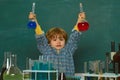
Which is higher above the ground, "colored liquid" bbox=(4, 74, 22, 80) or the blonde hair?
the blonde hair

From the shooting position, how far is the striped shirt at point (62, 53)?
178 cm

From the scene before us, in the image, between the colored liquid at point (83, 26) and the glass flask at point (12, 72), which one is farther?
the colored liquid at point (83, 26)

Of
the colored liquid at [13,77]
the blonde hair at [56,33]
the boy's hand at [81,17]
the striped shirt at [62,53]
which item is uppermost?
the boy's hand at [81,17]

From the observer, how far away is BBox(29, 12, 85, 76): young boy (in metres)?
1.79

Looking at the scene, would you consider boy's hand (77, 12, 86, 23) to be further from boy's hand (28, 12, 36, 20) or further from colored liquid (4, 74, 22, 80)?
colored liquid (4, 74, 22, 80)

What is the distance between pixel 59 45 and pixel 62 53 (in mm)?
53

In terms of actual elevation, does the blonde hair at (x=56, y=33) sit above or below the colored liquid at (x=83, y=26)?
below

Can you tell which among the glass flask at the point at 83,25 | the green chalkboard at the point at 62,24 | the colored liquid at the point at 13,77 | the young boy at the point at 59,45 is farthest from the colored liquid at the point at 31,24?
the colored liquid at the point at 13,77

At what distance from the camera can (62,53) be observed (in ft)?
5.91

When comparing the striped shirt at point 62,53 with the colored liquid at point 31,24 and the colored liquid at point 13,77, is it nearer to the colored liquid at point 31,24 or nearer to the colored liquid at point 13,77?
the colored liquid at point 31,24

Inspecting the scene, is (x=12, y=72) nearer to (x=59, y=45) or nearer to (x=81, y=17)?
(x=59, y=45)

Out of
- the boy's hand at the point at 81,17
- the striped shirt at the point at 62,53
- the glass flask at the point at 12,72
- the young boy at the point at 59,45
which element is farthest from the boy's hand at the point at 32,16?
the glass flask at the point at 12,72

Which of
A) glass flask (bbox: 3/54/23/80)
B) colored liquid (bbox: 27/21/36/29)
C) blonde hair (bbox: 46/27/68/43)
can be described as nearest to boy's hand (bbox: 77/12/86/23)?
blonde hair (bbox: 46/27/68/43)

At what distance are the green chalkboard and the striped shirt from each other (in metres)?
0.08
